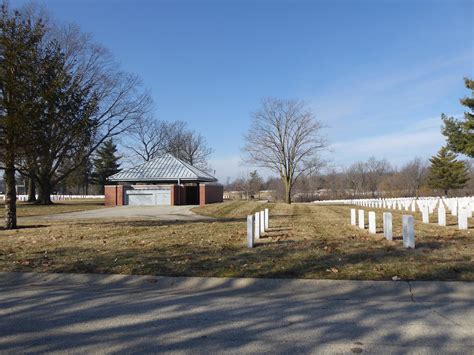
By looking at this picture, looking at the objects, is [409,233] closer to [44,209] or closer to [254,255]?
[254,255]

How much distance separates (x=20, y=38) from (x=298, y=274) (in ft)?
37.7

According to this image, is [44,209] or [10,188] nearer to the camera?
[10,188]

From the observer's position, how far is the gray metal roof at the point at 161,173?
35938 mm

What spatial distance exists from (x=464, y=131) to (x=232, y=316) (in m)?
30.1

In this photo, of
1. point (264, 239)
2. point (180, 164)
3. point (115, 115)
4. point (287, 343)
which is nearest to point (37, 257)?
point (264, 239)

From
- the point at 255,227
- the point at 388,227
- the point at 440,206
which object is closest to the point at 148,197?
the point at 440,206

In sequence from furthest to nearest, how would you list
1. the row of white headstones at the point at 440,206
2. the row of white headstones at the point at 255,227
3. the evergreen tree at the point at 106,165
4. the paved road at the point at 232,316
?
the evergreen tree at the point at 106,165, the row of white headstones at the point at 440,206, the row of white headstones at the point at 255,227, the paved road at the point at 232,316

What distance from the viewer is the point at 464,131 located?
A: 29.1 m

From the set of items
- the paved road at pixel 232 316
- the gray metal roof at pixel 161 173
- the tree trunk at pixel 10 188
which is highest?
the gray metal roof at pixel 161 173

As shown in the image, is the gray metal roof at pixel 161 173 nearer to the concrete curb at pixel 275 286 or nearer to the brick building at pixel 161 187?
the brick building at pixel 161 187

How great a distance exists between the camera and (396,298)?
5.32 m

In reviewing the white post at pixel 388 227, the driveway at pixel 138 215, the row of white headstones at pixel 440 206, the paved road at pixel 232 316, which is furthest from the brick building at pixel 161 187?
the paved road at pixel 232 316

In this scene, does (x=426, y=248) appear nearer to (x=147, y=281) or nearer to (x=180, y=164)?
(x=147, y=281)

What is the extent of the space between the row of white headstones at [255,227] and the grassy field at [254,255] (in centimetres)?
21
